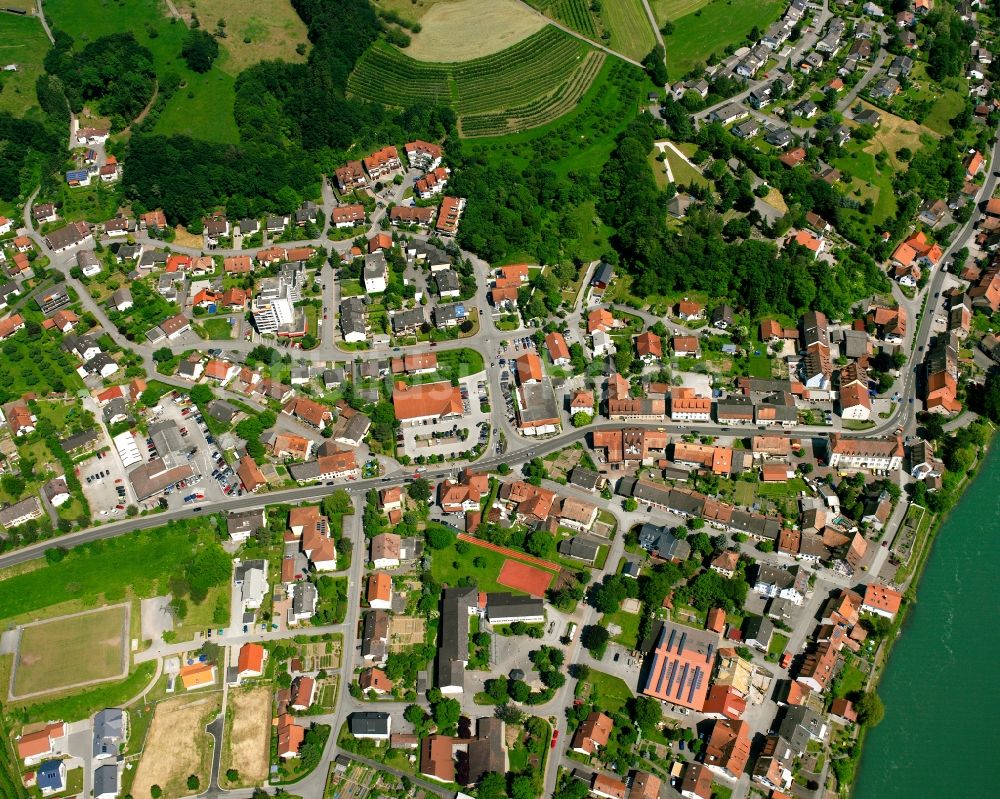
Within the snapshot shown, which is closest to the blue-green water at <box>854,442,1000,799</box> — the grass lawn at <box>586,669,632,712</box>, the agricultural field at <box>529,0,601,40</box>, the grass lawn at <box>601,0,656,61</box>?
the grass lawn at <box>586,669,632,712</box>

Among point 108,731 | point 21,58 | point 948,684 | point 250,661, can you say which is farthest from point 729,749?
point 21,58

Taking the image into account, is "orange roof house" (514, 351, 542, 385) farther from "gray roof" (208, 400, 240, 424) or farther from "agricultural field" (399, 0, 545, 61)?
"agricultural field" (399, 0, 545, 61)

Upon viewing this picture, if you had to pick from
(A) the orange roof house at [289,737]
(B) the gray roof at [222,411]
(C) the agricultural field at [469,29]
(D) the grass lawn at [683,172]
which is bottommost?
(A) the orange roof house at [289,737]

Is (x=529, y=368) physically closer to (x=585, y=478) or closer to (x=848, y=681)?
(x=585, y=478)

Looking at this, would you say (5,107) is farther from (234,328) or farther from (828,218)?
(828,218)

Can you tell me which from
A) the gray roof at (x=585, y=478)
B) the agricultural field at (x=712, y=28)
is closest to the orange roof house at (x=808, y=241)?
the agricultural field at (x=712, y=28)

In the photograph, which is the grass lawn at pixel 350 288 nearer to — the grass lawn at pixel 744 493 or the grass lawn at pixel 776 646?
the grass lawn at pixel 744 493
